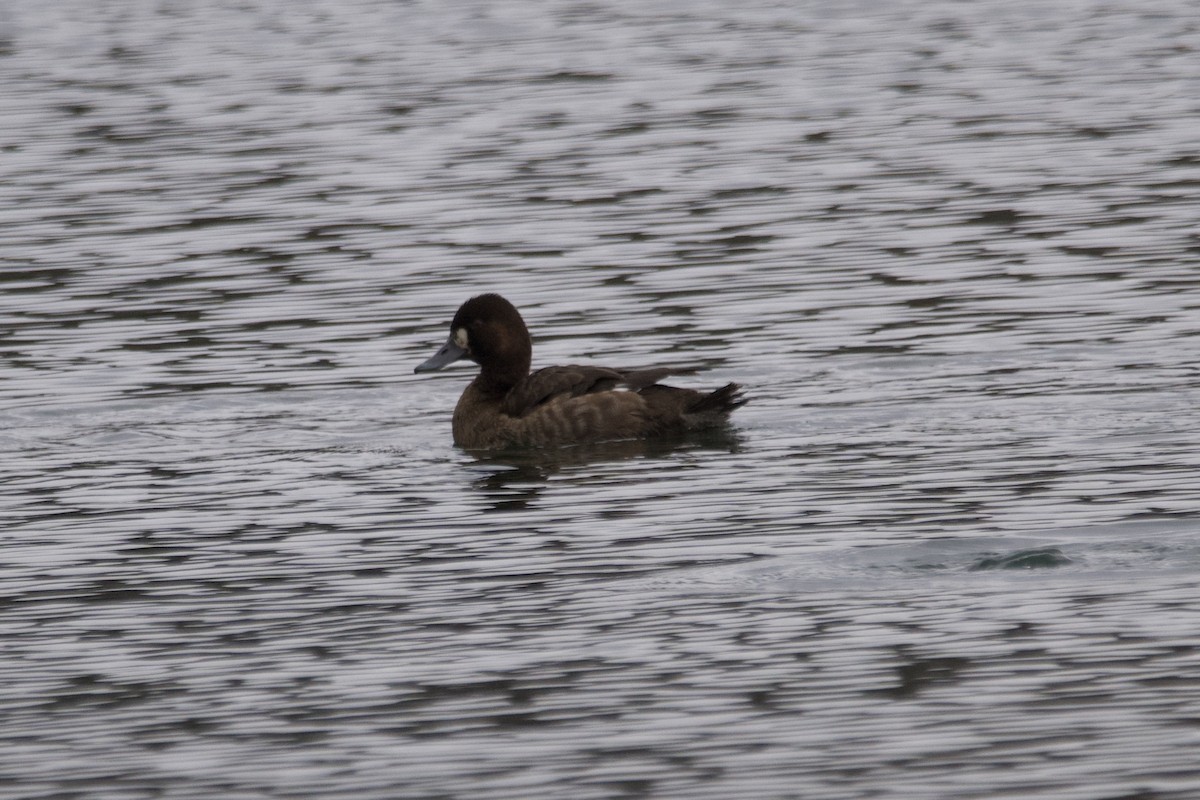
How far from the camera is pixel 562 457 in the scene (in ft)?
40.8

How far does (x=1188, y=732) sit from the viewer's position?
23.0 ft

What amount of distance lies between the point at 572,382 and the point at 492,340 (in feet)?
2.80

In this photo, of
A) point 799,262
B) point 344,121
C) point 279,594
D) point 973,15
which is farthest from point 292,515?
point 973,15

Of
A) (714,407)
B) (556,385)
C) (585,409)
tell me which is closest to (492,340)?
(556,385)

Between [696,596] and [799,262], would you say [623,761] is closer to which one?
[696,596]

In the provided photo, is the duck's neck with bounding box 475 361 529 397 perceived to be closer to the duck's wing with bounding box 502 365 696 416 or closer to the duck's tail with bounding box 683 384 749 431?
the duck's wing with bounding box 502 365 696 416

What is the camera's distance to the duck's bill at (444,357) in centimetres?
1343

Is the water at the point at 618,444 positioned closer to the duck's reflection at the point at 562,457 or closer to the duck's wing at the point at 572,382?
the duck's reflection at the point at 562,457

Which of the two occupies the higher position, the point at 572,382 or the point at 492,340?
the point at 492,340

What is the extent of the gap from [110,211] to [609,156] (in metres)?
4.55

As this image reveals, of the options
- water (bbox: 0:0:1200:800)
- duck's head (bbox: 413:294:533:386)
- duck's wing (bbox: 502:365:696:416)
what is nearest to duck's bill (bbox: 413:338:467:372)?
duck's head (bbox: 413:294:533:386)

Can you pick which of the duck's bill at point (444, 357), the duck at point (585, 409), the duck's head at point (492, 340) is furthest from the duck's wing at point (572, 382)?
the duck's bill at point (444, 357)

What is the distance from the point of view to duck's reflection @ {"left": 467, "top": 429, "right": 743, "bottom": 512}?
1159 cm

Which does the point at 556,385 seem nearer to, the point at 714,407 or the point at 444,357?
the point at 714,407
